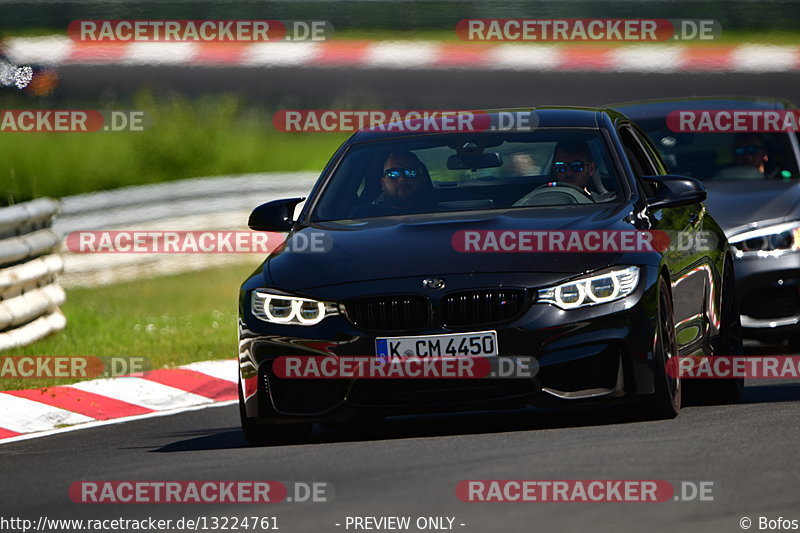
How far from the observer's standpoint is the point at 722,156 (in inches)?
511

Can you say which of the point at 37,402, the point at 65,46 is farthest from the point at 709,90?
the point at 37,402

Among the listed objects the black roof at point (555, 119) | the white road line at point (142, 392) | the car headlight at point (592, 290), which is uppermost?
the black roof at point (555, 119)

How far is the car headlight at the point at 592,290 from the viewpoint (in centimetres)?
779

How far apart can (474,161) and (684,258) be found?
3.74ft

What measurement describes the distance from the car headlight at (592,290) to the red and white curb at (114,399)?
332cm

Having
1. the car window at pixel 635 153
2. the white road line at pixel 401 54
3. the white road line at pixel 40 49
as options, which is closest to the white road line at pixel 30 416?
the car window at pixel 635 153

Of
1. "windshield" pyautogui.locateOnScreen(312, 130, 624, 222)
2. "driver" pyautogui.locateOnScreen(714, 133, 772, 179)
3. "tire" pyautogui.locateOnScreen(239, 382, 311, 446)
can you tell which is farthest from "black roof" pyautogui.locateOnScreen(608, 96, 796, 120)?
"tire" pyautogui.locateOnScreen(239, 382, 311, 446)

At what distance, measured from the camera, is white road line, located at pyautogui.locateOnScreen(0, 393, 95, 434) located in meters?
10.1

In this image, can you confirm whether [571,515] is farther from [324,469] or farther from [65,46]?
[65,46]

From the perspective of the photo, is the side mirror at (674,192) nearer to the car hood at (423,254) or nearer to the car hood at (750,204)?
the car hood at (423,254)

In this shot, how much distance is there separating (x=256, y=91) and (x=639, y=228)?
1538 cm

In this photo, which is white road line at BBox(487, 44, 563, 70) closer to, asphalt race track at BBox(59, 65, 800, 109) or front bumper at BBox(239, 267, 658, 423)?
asphalt race track at BBox(59, 65, 800, 109)

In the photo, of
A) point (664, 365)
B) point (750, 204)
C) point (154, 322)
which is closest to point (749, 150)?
point (750, 204)

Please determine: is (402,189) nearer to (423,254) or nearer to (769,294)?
(423,254)
